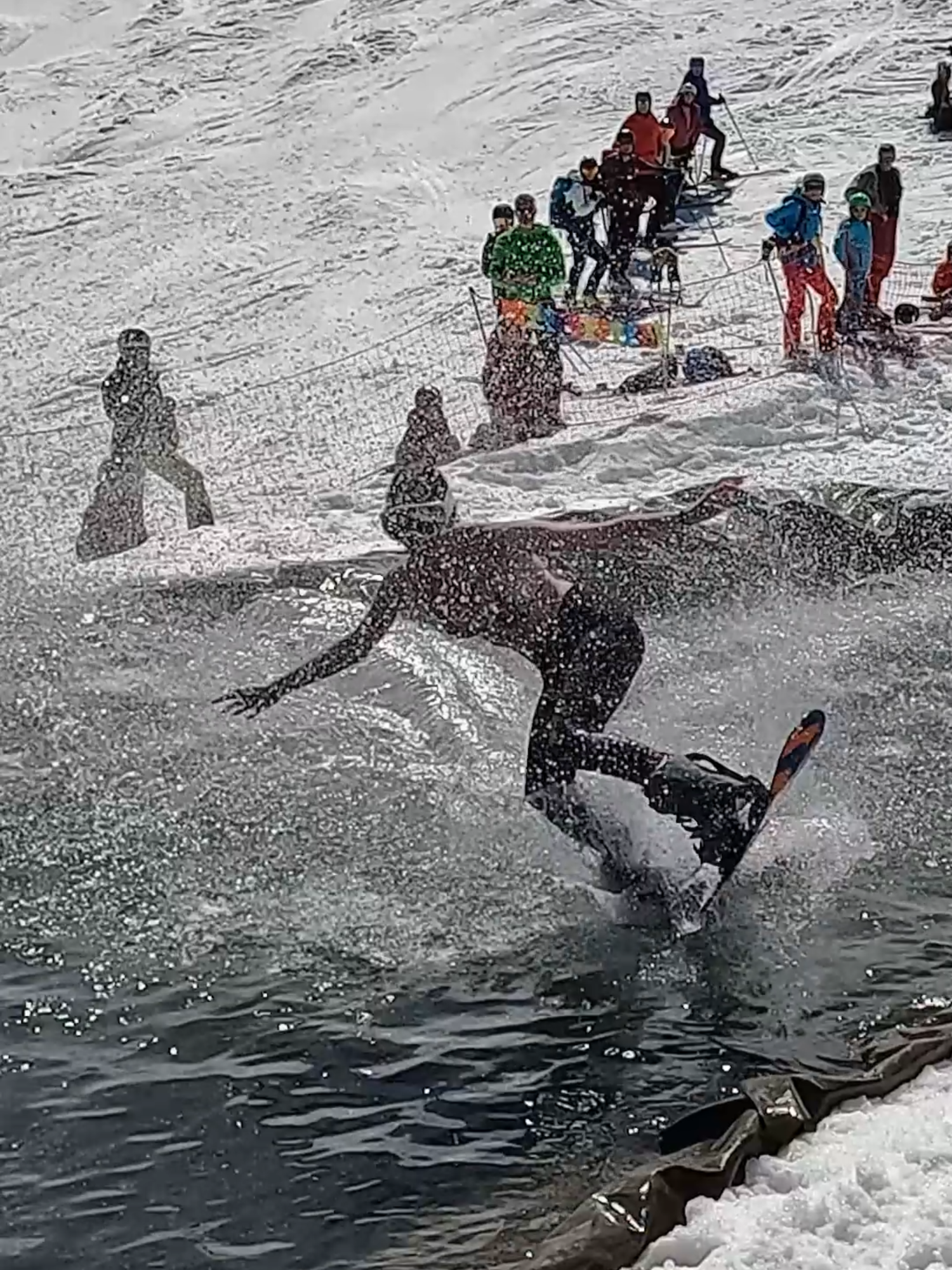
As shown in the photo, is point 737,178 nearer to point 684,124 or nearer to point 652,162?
point 684,124

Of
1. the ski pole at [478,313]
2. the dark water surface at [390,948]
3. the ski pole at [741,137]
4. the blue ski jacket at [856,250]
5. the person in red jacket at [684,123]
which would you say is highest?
the person in red jacket at [684,123]

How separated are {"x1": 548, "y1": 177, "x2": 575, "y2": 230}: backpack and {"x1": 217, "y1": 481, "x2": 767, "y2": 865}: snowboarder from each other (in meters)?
8.60

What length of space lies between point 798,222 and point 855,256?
0.65 metres

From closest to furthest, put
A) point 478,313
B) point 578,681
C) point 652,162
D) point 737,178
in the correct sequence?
1. point 578,681
2. point 478,313
3. point 652,162
4. point 737,178

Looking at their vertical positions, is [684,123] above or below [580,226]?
above

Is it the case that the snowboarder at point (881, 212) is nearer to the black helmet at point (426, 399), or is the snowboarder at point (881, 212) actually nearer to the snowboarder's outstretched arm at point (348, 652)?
the black helmet at point (426, 399)

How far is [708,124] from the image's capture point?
69.5 feet

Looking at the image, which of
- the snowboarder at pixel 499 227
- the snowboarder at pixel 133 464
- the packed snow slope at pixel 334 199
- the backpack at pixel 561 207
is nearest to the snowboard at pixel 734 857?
the packed snow slope at pixel 334 199

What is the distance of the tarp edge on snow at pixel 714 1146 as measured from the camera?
493cm

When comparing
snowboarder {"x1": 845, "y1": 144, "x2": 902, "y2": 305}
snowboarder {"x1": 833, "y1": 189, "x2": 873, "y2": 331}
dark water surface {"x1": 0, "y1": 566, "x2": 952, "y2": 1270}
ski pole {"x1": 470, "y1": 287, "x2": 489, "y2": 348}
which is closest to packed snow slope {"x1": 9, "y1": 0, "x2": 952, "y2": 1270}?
dark water surface {"x1": 0, "y1": 566, "x2": 952, "y2": 1270}

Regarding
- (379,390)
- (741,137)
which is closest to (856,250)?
(379,390)

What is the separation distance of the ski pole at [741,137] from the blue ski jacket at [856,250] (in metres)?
7.18

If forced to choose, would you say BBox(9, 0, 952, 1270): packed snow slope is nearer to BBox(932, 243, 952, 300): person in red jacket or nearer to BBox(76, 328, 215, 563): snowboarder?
BBox(76, 328, 215, 563): snowboarder

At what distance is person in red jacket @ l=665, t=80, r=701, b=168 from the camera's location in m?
20.0
